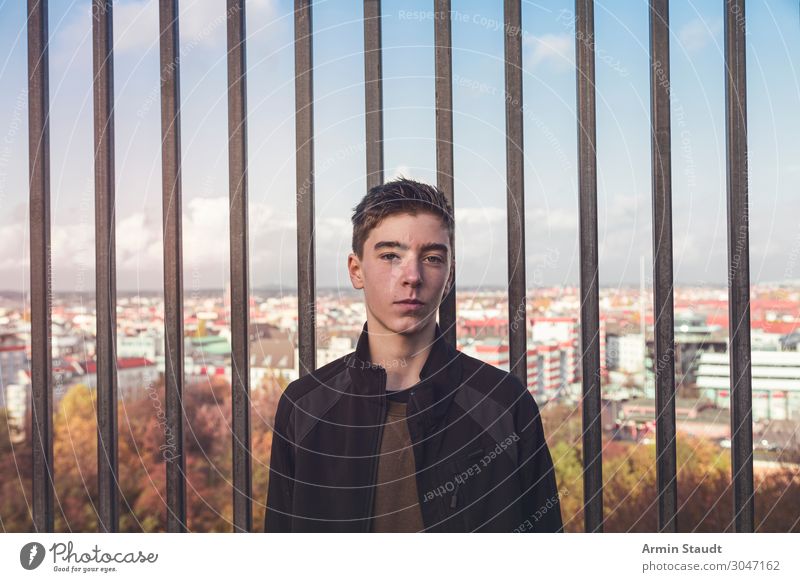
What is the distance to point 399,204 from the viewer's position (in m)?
1.32

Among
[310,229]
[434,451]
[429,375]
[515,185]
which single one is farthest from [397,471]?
[515,185]

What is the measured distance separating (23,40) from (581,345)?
1.50 metres

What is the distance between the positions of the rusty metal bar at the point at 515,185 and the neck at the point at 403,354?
0.64 feet

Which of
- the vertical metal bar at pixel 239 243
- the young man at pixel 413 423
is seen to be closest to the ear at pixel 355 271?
the young man at pixel 413 423

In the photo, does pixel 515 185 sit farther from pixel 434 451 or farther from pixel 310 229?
pixel 434 451

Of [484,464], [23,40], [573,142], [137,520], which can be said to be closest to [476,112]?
[573,142]

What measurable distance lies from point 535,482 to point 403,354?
39 cm

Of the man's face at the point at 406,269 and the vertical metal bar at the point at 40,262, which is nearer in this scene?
the man's face at the point at 406,269

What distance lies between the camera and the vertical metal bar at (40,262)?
147cm

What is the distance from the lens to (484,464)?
52.4 inches

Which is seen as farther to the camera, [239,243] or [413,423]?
[239,243]

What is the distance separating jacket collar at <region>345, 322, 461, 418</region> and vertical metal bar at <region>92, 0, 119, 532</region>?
22.9 inches

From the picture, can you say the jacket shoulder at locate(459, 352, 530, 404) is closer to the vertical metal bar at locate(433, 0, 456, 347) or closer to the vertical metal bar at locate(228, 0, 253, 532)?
the vertical metal bar at locate(433, 0, 456, 347)

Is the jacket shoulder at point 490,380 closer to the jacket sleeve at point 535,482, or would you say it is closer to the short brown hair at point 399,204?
the jacket sleeve at point 535,482
